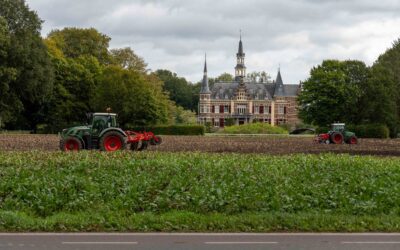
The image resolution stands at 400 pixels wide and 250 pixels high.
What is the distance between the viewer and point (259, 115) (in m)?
135

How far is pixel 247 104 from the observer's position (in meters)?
135

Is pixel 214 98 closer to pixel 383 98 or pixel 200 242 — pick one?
pixel 383 98

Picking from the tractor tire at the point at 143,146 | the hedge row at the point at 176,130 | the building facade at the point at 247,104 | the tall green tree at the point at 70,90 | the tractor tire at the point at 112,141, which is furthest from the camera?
the building facade at the point at 247,104

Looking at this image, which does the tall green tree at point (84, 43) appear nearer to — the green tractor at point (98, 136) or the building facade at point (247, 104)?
the building facade at point (247, 104)

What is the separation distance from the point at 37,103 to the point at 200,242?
72.4 metres

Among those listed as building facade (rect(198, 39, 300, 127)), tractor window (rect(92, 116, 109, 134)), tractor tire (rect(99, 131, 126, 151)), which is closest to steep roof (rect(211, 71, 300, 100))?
building facade (rect(198, 39, 300, 127))

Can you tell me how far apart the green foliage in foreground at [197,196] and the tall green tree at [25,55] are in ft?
161

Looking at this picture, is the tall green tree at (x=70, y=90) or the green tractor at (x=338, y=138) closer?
the green tractor at (x=338, y=138)

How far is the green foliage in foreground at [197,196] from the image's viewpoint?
510 inches

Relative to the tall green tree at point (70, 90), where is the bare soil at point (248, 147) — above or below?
below

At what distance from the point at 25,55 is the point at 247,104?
75.0 metres

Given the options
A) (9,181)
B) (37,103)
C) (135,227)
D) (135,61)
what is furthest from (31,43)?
(135,227)

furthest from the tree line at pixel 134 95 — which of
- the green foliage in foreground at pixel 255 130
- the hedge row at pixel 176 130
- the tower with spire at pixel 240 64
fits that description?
the tower with spire at pixel 240 64

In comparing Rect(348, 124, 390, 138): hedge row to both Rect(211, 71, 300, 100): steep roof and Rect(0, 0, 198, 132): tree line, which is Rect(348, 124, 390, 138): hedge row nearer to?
Rect(0, 0, 198, 132): tree line
